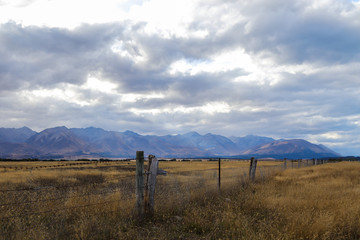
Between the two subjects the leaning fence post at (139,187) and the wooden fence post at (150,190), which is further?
the wooden fence post at (150,190)

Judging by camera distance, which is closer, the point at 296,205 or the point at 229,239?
the point at 229,239

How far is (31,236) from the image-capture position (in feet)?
17.6

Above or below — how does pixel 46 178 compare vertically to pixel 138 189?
below

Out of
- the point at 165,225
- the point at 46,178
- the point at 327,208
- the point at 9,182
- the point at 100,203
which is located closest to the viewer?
the point at 165,225

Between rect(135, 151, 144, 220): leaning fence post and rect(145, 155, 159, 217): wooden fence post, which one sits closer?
rect(135, 151, 144, 220): leaning fence post

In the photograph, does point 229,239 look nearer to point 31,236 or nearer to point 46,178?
point 31,236

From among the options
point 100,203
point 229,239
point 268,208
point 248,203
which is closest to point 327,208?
point 268,208

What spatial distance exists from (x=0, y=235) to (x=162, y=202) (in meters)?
4.06

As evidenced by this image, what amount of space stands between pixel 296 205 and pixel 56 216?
273 inches

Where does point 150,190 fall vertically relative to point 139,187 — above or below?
below

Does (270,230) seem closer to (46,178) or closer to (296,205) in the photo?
(296,205)

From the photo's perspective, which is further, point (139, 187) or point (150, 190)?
point (150, 190)

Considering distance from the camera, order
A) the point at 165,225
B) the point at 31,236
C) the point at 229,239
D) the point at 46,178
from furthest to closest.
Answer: the point at 46,178 < the point at 165,225 < the point at 229,239 < the point at 31,236

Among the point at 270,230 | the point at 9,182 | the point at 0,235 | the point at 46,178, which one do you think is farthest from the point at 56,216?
the point at 46,178
